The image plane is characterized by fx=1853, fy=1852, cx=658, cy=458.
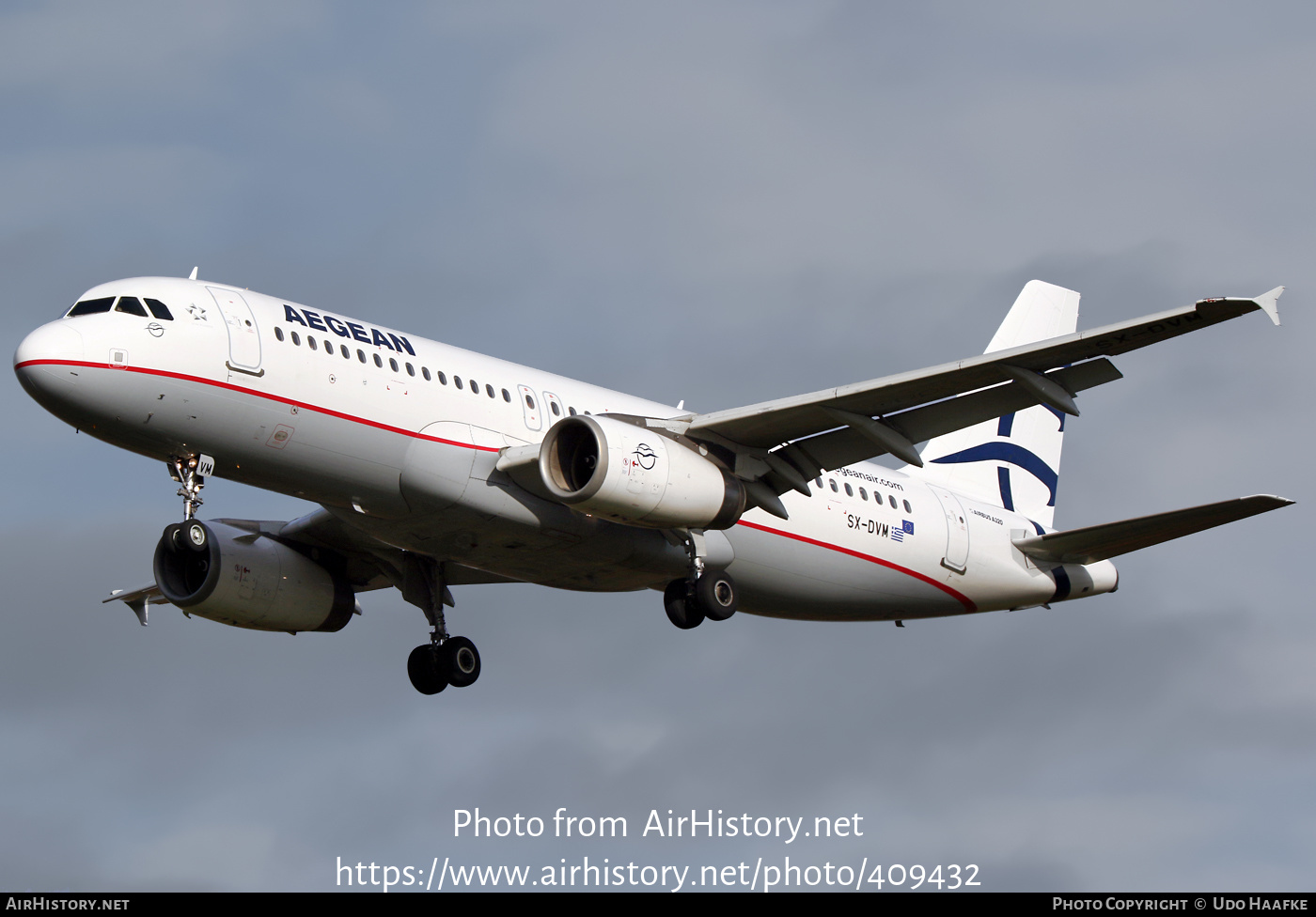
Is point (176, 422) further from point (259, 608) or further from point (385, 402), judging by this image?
point (259, 608)

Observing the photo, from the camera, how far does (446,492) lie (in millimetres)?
32344

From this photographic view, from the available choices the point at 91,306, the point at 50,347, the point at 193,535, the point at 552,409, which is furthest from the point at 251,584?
the point at 50,347

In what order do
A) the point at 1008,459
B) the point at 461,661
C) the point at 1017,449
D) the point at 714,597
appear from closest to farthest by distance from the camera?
the point at 714,597
the point at 461,661
the point at 1008,459
the point at 1017,449

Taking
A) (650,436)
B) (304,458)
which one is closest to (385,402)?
(304,458)

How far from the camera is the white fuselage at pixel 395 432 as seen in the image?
30.3 meters

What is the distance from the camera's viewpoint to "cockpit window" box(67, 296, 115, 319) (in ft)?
101

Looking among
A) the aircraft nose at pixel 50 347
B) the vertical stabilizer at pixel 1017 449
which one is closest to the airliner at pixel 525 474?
the aircraft nose at pixel 50 347

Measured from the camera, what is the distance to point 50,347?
98.0ft

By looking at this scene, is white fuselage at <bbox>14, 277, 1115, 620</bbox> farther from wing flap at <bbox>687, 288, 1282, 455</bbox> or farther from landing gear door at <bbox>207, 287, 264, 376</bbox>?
wing flap at <bbox>687, 288, 1282, 455</bbox>

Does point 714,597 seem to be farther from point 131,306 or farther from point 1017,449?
point 1017,449

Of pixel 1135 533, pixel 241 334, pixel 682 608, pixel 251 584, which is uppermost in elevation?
pixel 241 334

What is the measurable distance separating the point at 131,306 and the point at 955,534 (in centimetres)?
1819

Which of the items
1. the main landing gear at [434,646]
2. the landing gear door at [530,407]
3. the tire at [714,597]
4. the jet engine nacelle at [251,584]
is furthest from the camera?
the main landing gear at [434,646]

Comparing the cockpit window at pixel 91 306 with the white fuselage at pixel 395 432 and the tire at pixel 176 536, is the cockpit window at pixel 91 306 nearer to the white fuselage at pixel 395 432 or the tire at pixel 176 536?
the white fuselage at pixel 395 432
